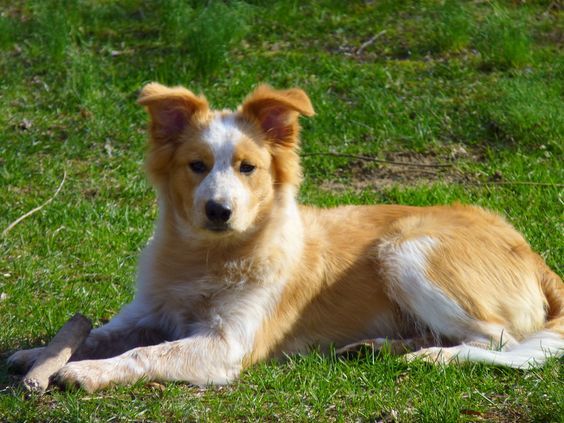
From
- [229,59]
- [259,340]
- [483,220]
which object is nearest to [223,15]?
[229,59]

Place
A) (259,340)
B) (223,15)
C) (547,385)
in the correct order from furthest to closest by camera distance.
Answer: (223,15), (259,340), (547,385)

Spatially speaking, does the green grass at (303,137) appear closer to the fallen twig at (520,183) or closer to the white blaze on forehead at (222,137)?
the fallen twig at (520,183)

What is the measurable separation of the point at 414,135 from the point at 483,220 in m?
2.85

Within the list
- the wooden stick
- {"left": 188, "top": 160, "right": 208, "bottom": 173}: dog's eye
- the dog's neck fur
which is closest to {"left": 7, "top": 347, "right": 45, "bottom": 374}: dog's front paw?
the wooden stick

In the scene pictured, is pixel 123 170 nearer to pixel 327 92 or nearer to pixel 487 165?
pixel 327 92

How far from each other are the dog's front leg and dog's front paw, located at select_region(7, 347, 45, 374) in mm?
353

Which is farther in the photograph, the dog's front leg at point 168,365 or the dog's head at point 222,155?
the dog's head at point 222,155

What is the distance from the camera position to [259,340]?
→ 17.0 feet

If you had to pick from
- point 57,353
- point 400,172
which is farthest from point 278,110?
point 400,172

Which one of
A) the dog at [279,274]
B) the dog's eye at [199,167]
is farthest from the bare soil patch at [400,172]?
the dog's eye at [199,167]

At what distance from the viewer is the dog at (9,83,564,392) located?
16.8 feet

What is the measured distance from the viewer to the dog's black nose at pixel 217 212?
4.96 metres

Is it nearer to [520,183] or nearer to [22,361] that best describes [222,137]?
[22,361]

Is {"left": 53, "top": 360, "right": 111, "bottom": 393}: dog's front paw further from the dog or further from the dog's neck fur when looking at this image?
the dog's neck fur
